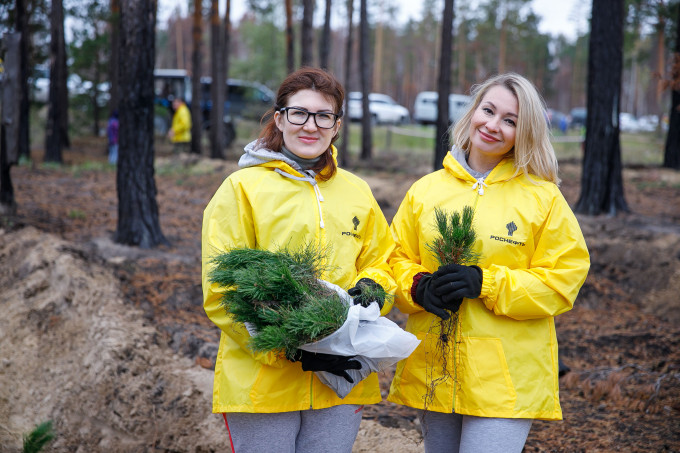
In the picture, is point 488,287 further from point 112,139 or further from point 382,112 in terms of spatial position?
point 382,112

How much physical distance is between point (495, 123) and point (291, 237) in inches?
39.0

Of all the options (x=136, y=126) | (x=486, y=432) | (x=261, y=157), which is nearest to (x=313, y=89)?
(x=261, y=157)

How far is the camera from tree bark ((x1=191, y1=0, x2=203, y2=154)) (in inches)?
671

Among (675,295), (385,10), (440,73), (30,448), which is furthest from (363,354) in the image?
(385,10)

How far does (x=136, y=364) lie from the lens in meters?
5.01

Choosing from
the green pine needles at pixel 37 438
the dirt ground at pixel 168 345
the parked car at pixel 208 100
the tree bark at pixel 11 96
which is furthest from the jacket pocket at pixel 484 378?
the parked car at pixel 208 100

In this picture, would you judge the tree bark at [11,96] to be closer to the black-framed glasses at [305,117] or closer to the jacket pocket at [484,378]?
the black-framed glasses at [305,117]

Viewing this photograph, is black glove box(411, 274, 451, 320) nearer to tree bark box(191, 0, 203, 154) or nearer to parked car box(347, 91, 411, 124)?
tree bark box(191, 0, 203, 154)

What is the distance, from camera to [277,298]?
229 cm

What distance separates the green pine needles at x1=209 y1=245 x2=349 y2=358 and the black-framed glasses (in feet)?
1.92

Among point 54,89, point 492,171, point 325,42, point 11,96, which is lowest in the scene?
point 492,171

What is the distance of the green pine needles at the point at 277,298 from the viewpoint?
7.25 feet

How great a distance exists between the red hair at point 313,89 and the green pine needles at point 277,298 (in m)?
0.50

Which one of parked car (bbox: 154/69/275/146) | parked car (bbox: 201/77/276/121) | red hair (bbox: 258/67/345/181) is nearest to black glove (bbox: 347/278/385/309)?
red hair (bbox: 258/67/345/181)
